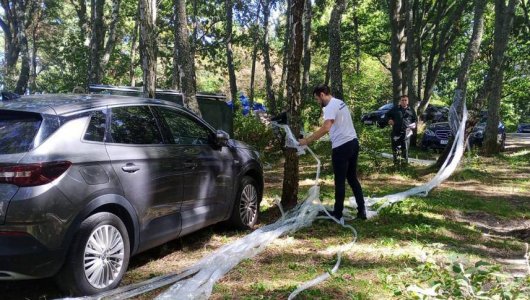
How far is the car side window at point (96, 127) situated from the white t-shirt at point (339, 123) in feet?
10.0

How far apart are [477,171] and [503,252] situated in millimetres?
6206

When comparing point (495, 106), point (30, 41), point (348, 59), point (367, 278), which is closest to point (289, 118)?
point (367, 278)

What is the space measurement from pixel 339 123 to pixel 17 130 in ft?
13.1

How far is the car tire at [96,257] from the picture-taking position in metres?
3.73

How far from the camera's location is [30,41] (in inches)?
1110

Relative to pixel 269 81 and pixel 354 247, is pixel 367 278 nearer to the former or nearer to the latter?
pixel 354 247

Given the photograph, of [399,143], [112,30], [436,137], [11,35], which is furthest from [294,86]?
[11,35]

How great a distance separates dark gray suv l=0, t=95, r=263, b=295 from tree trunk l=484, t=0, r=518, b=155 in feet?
27.3

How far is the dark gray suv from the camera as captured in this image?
137 inches

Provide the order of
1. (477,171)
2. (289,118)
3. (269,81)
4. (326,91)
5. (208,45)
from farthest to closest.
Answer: (208,45) → (269,81) → (477,171) → (289,118) → (326,91)

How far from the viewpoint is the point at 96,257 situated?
3947mm

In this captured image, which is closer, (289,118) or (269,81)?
(289,118)

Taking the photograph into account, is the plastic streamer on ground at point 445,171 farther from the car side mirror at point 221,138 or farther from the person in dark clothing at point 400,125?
the car side mirror at point 221,138

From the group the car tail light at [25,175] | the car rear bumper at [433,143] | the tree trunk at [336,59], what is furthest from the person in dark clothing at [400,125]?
the car tail light at [25,175]
